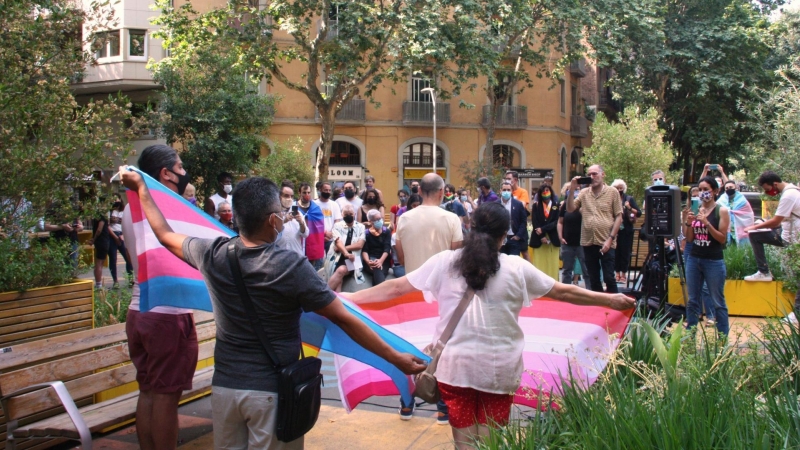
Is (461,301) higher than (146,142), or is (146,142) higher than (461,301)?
(146,142)

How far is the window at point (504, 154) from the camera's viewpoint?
4149 cm

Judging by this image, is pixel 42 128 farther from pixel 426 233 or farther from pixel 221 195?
pixel 221 195

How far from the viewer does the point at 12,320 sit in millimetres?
5363

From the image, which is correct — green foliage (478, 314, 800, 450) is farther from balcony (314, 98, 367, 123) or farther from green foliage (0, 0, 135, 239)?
balcony (314, 98, 367, 123)

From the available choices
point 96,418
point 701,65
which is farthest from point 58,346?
point 701,65

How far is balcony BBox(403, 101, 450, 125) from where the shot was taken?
38.9 meters

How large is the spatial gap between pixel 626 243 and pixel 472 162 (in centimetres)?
2839

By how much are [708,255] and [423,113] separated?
3172 centimetres

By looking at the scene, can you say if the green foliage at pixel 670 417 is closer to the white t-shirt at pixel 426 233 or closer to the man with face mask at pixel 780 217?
the white t-shirt at pixel 426 233

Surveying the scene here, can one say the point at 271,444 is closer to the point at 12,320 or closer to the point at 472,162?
the point at 12,320

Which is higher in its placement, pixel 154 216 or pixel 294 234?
pixel 154 216

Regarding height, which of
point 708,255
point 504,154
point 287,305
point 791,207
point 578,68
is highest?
point 578,68

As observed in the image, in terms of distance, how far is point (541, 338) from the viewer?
5039mm

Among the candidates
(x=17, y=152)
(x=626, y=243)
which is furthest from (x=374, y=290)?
(x=626, y=243)
